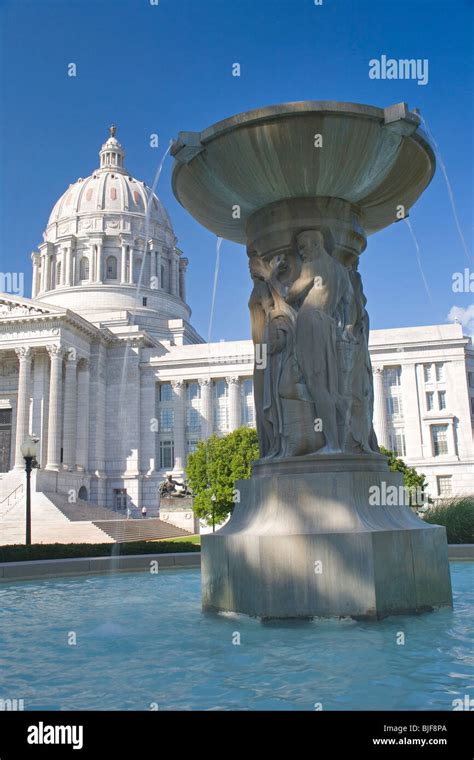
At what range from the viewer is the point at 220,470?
41.7 meters

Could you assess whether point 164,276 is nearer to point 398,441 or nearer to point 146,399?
point 146,399

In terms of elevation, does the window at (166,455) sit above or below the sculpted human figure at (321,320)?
above

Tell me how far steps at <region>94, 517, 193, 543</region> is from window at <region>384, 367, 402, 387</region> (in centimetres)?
2746

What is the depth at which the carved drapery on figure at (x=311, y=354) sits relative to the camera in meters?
8.75

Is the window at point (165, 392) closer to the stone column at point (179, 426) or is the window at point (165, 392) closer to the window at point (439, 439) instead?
the stone column at point (179, 426)

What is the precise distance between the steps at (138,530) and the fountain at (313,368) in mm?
26728

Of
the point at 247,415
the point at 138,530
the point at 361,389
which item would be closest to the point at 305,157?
the point at 361,389

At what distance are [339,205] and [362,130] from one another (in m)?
1.20

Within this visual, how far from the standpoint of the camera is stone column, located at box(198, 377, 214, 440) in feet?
210

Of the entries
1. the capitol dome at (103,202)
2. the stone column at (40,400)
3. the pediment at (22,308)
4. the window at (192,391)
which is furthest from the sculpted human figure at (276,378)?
the capitol dome at (103,202)

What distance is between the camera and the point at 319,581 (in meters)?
7.50

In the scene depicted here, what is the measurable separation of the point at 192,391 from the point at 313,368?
58.3m
